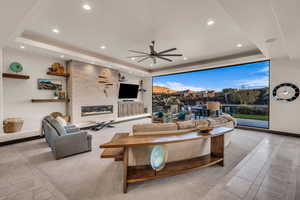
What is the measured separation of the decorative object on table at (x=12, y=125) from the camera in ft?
12.6

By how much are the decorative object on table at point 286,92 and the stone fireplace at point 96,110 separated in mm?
7339

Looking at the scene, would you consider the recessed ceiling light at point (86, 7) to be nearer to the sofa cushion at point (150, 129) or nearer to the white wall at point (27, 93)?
A: the sofa cushion at point (150, 129)

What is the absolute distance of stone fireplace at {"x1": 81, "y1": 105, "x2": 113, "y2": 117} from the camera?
5.64 meters

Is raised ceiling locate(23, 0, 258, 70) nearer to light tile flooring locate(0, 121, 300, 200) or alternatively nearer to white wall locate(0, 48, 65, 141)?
white wall locate(0, 48, 65, 141)

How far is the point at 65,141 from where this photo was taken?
290 centimetres

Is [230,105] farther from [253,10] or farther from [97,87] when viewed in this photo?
[97,87]

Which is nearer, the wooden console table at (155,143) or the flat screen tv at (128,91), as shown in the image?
the wooden console table at (155,143)

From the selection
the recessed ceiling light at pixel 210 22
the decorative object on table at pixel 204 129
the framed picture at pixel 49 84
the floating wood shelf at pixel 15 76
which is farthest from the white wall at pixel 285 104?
the floating wood shelf at pixel 15 76

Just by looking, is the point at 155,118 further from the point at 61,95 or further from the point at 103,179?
the point at 61,95

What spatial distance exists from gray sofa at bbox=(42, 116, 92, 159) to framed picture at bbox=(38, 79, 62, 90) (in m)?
2.29

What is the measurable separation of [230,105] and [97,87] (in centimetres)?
675

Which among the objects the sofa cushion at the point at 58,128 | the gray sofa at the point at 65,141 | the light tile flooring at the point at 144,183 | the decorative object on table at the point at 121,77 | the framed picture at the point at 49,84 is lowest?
the light tile flooring at the point at 144,183

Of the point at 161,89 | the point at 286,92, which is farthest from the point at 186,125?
the point at 161,89

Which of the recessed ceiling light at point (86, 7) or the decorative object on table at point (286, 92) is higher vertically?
the recessed ceiling light at point (86, 7)
